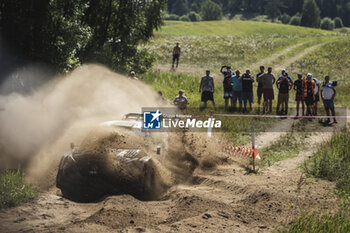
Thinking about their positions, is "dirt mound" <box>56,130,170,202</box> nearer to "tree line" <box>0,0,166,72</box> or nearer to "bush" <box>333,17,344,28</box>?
"tree line" <box>0,0,166,72</box>

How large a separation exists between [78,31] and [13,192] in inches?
435

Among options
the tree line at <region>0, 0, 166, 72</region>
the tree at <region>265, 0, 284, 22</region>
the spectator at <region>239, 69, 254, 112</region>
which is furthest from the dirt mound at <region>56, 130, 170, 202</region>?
the tree at <region>265, 0, 284, 22</region>

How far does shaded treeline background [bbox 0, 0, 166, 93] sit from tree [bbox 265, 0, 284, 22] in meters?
175

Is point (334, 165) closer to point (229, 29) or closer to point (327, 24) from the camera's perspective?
point (229, 29)

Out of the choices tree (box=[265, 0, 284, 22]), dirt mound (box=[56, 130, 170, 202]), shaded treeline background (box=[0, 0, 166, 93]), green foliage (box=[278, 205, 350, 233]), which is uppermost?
tree (box=[265, 0, 284, 22])

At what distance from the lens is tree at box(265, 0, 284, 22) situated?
19100 centimetres

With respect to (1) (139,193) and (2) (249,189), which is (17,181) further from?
(2) (249,189)

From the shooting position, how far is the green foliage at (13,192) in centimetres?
815

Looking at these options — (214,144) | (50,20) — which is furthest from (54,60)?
(214,144)

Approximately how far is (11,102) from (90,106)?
134 inches

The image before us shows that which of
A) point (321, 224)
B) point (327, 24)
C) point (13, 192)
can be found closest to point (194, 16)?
point (327, 24)

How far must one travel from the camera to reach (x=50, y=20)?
1659 cm

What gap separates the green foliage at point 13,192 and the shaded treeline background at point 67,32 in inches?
263

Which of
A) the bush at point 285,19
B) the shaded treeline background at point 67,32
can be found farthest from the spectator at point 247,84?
the bush at point 285,19
